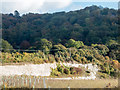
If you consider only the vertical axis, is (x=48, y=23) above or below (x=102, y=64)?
above

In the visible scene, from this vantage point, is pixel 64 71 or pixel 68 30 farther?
pixel 68 30

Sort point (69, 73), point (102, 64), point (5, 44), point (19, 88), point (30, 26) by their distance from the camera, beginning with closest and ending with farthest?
point (19, 88), point (69, 73), point (102, 64), point (5, 44), point (30, 26)

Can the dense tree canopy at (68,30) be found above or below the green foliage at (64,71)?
above

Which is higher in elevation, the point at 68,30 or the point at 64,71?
the point at 68,30

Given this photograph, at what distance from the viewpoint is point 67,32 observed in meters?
40.6

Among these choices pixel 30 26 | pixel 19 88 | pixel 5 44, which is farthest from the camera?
pixel 30 26

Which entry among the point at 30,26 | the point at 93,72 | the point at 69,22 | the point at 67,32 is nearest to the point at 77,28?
the point at 67,32

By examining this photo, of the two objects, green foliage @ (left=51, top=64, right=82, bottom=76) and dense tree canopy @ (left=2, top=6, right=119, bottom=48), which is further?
dense tree canopy @ (left=2, top=6, right=119, bottom=48)

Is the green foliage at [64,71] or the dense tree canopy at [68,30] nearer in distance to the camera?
the green foliage at [64,71]

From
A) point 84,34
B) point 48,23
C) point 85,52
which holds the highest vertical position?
point 48,23

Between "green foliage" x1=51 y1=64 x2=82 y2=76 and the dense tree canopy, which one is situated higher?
the dense tree canopy

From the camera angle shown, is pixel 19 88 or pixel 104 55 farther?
pixel 104 55

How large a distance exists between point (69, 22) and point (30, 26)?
8967mm

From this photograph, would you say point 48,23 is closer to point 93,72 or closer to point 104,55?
point 104,55
